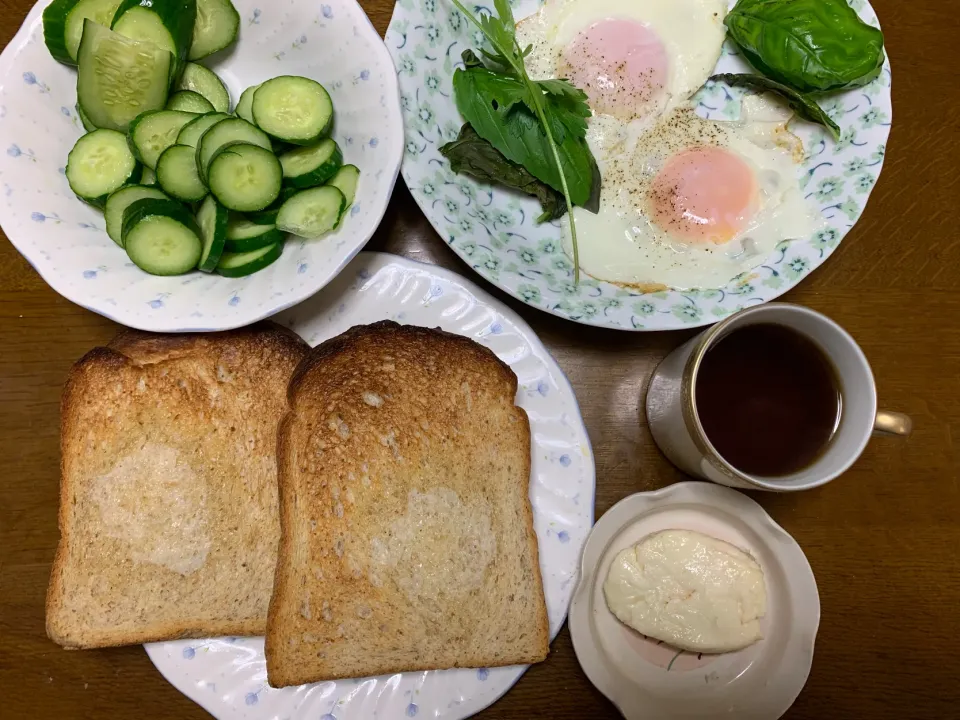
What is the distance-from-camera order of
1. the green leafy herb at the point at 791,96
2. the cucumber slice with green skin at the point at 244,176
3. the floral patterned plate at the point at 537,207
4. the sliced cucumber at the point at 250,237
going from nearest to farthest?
1. the cucumber slice with green skin at the point at 244,176
2. the sliced cucumber at the point at 250,237
3. the floral patterned plate at the point at 537,207
4. the green leafy herb at the point at 791,96

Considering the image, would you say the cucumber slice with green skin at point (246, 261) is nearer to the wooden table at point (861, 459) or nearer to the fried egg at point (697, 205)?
the wooden table at point (861, 459)

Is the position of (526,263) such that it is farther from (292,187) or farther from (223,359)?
(223,359)

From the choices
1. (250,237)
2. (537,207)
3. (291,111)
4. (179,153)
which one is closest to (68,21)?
(179,153)

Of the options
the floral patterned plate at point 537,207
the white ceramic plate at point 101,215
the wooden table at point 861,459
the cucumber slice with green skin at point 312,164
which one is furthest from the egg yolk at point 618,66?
the cucumber slice with green skin at point 312,164

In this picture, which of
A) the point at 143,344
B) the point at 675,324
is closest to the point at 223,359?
the point at 143,344

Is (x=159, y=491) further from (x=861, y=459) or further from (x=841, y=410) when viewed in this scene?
(x=861, y=459)

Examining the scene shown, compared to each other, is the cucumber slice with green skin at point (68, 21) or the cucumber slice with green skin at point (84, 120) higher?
the cucumber slice with green skin at point (68, 21)

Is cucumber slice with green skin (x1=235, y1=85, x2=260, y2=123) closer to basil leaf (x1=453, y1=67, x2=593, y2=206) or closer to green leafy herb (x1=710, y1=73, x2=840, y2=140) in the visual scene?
basil leaf (x1=453, y1=67, x2=593, y2=206)
